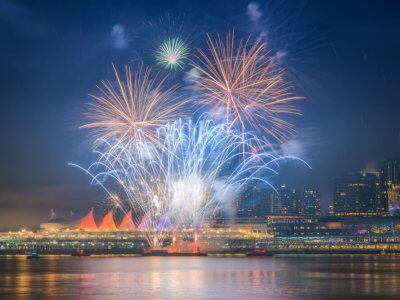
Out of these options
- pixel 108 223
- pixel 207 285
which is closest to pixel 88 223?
pixel 108 223

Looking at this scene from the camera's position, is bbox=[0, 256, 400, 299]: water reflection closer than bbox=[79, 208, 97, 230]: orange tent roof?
Yes

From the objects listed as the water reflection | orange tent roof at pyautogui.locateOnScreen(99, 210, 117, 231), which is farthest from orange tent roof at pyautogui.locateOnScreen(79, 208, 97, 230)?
the water reflection

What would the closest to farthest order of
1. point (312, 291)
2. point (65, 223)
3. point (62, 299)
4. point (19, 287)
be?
point (62, 299), point (312, 291), point (19, 287), point (65, 223)

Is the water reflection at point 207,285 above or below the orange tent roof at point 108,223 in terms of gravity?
below

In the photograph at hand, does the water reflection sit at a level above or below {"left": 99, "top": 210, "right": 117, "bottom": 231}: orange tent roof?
below

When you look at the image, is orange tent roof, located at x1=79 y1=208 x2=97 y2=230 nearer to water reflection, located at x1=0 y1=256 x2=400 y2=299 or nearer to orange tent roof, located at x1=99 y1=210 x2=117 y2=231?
orange tent roof, located at x1=99 y1=210 x2=117 y2=231

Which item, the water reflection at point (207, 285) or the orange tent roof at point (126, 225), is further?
the orange tent roof at point (126, 225)

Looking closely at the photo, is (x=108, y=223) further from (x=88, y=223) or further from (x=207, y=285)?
(x=207, y=285)

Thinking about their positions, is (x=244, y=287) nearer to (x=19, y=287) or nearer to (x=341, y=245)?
(x=19, y=287)

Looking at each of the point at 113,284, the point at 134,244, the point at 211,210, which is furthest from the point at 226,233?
the point at 113,284

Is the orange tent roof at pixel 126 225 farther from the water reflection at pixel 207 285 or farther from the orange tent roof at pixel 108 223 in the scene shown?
the water reflection at pixel 207 285

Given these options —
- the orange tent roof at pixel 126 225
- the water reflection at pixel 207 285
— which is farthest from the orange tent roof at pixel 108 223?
the water reflection at pixel 207 285
